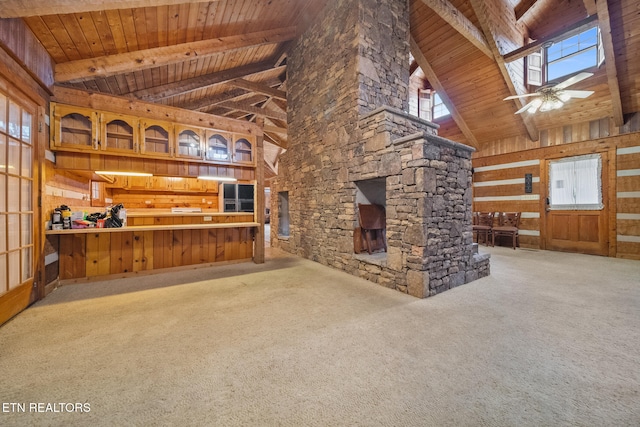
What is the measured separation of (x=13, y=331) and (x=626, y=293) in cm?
650

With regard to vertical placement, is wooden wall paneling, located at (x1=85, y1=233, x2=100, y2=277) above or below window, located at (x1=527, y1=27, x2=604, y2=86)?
below

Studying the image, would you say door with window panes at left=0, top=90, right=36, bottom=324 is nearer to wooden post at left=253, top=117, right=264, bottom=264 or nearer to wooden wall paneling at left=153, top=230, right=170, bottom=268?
wooden wall paneling at left=153, top=230, right=170, bottom=268

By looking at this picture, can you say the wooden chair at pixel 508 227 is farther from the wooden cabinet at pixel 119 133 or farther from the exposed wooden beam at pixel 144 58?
the wooden cabinet at pixel 119 133

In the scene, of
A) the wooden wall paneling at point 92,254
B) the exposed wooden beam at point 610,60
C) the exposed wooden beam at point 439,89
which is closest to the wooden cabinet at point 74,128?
the wooden wall paneling at point 92,254

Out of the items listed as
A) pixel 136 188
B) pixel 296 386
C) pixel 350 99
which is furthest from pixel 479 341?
pixel 136 188

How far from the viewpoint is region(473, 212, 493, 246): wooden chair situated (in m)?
6.79

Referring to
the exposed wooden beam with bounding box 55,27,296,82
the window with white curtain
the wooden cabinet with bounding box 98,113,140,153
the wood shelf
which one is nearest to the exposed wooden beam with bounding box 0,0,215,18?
the exposed wooden beam with bounding box 55,27,296,82

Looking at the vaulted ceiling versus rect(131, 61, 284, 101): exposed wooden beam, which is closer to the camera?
the vaulted ceiling

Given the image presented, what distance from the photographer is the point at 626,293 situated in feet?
10.1

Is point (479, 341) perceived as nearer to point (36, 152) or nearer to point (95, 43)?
→ point (36, 152)

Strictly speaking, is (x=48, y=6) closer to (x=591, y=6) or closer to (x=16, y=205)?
(x=16, y=205)

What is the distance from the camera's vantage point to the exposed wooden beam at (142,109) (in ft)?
11.1

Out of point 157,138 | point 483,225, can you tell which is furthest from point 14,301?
point 483,225

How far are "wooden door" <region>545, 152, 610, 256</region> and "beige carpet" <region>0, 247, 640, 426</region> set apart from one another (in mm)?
3343
